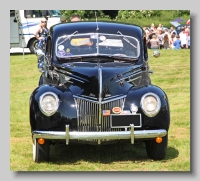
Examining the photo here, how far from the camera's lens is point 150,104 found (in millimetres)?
7129

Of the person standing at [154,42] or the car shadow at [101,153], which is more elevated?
the person standing at [154,42]

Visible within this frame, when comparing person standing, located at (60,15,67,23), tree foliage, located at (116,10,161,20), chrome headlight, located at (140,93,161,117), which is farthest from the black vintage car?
person standing, located at (60,15,67,23)

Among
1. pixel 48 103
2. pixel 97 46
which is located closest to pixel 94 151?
pixel 48 103

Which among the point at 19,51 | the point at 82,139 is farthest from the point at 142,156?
the point at 19,51

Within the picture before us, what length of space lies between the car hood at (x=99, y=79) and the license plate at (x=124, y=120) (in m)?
0.29

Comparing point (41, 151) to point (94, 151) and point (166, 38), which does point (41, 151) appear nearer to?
point (94, 151)

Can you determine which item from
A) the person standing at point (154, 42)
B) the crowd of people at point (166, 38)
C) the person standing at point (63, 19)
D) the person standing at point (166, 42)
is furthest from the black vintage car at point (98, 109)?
the person standing at point (166, 42)

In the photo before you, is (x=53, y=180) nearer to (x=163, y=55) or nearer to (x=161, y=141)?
(x=161, y=141)

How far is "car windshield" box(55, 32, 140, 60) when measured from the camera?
8188mm

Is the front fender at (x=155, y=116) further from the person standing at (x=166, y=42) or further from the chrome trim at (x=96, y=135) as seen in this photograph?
the person standing at (x=166, y=42)

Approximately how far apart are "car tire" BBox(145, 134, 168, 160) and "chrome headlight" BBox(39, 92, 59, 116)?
128 cm

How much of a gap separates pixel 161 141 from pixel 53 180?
4.46 feet

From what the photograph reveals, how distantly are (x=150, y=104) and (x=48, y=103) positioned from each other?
1.19 metres

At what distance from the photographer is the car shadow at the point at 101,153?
A: 7.53 metres
